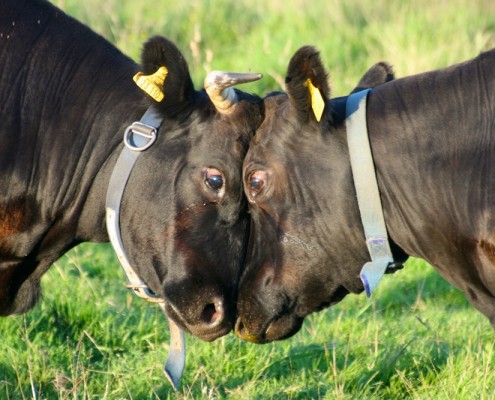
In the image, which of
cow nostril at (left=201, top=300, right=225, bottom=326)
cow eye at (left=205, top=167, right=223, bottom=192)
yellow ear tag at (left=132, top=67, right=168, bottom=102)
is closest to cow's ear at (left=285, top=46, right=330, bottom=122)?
cow eye at (left=205, top=167, right=223, bottom=192)

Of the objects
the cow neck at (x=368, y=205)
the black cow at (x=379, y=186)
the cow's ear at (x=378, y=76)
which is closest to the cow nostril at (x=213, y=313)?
the black cow at (x=379, y=186)

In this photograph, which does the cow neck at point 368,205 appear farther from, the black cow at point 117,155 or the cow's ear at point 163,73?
the cow's ear at point 163,73

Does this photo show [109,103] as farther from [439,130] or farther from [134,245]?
[439,130]

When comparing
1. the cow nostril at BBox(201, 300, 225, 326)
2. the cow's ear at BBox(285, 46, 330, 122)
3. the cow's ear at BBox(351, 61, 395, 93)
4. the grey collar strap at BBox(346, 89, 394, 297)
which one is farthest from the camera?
the cow's ear at BBox(351, 61, 395, 93)

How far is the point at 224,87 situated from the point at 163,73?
0.94 feet

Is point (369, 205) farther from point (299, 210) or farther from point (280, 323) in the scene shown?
point (280, 323)

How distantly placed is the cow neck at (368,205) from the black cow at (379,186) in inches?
1.9

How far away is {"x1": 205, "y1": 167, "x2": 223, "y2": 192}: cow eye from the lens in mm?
5129

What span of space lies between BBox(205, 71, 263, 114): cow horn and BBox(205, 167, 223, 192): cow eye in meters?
0.29

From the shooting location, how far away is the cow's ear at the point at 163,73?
5051mm

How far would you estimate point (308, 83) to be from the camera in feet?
16.0

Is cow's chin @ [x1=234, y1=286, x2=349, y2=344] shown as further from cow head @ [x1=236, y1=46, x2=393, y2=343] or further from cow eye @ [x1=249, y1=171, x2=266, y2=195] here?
cow eye @ [x1=249, y1=171, x2=266, y2=195]

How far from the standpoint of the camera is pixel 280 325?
17.3ft

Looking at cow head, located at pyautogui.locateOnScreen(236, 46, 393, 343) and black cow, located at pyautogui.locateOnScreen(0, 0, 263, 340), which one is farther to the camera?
black cow, located at pyautogui.locateOnScreen(0, 0, 263, 340)
